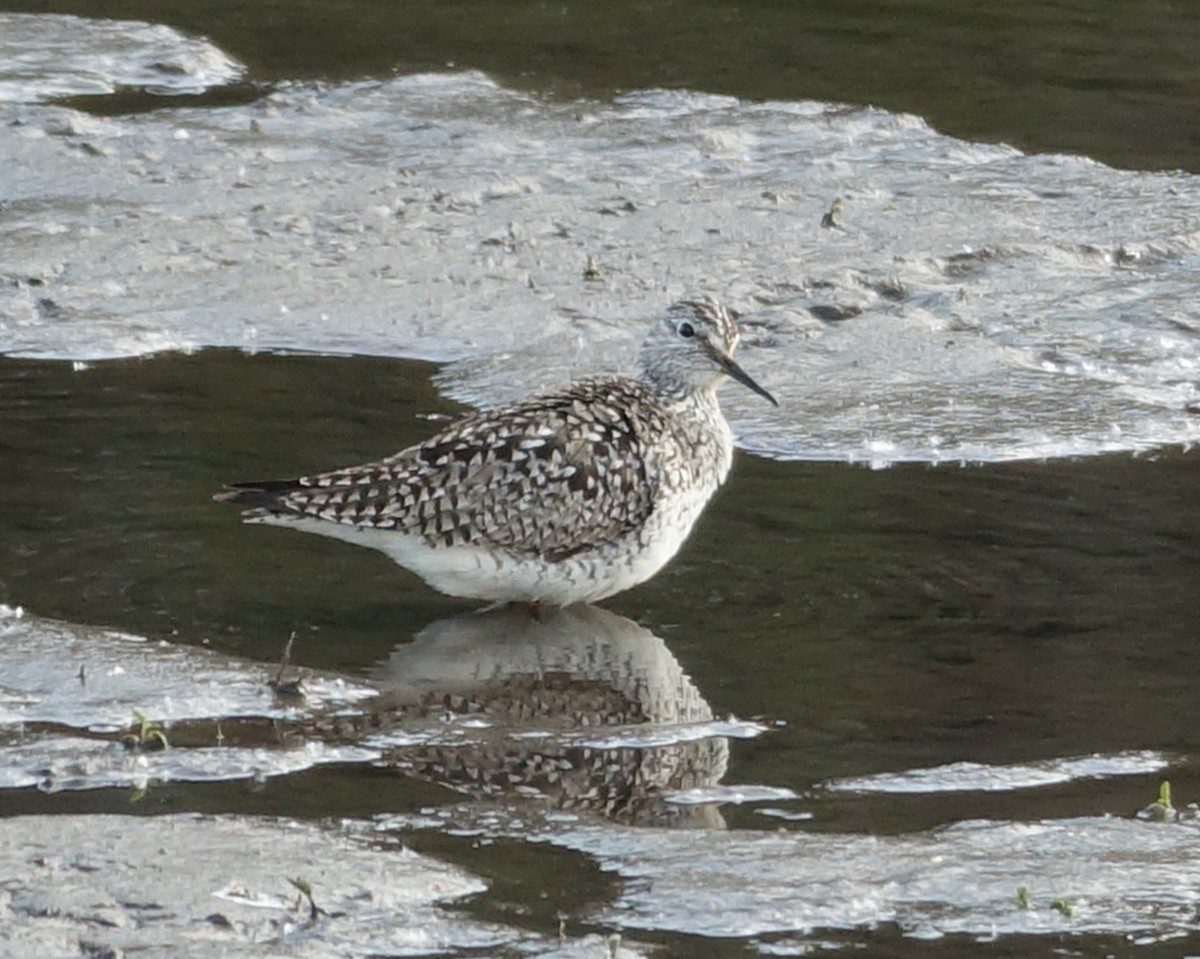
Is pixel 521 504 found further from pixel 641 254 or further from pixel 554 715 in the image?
pixel 641 254

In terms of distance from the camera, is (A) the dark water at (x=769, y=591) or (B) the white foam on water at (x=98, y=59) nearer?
(A) the dark water at (x=769, y=591)

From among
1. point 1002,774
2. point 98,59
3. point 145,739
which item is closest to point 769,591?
point 1002,774

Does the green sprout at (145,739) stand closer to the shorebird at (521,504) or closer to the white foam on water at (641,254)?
the shorebird at (521,504)

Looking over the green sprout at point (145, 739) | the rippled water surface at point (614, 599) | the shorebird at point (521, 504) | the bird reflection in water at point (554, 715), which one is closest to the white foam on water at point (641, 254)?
the rippled water surface at point (614, 599)

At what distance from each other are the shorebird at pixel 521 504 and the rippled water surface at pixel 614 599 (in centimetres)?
23

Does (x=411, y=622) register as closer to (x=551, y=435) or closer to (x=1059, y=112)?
(x=551, y=435)

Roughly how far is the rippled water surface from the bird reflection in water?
0.02 metres

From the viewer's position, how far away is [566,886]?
258 inches

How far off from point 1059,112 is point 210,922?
10.5 metres

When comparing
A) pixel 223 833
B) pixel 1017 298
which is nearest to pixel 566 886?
pixel 223 833

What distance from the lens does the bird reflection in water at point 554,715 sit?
24.0 ft

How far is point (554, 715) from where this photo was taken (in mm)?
7965

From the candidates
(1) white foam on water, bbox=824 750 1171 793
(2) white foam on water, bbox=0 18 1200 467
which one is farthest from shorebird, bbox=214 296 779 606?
(1) white foam on water, bbox=824 750 1171 793

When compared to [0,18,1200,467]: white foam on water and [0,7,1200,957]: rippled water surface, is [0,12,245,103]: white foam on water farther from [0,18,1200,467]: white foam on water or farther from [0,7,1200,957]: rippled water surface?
[0,18,1200,467]: white foam on water
